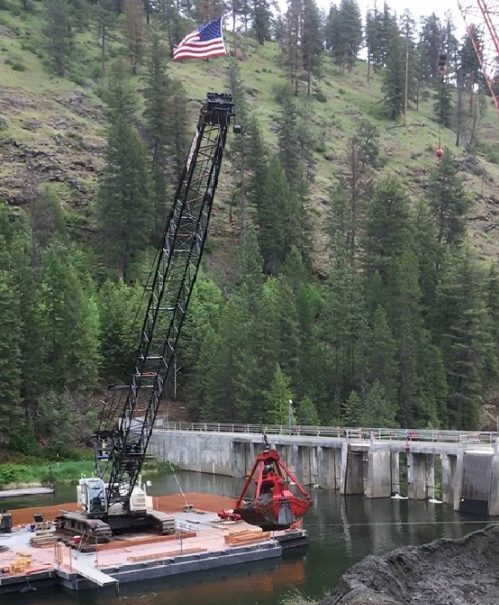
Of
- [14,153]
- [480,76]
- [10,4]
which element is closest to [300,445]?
[14,153]

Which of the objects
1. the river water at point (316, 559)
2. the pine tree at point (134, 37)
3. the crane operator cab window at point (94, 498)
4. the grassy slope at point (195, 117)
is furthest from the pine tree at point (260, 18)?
the crane operator cab window at point (94, 498)

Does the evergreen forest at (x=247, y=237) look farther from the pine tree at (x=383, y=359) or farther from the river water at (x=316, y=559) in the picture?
the river water at (x=316, y=559)

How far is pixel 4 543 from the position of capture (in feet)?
121

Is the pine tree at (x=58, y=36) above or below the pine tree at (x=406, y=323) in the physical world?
above

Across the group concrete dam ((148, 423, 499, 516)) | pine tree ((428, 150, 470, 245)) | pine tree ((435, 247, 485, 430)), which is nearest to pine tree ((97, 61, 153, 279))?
concrete dam ((148, 423, 499, 516))

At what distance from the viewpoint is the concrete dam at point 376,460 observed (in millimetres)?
46969

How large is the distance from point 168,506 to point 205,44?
989 inches

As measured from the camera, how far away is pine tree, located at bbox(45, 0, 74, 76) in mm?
120875

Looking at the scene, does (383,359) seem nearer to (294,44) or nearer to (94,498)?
(94,498)

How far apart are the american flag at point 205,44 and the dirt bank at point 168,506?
2339 cm

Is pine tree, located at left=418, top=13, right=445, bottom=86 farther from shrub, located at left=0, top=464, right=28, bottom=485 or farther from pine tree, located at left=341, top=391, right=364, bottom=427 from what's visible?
shrub, located at left=0, top=464, right=28, bottom=485

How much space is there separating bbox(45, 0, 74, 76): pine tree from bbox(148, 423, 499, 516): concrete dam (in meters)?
70.2

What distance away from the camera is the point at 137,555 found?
35.0 meters

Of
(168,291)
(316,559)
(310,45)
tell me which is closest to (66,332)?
(168,291)
